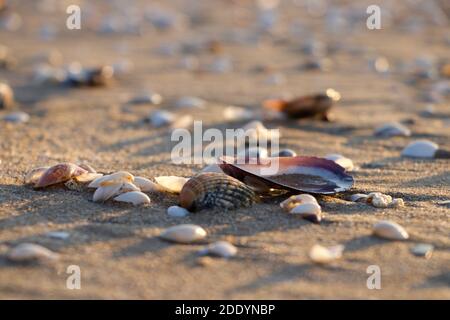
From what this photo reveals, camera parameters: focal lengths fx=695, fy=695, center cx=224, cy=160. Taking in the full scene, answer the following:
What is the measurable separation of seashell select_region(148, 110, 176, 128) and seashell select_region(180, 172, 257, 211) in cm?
166

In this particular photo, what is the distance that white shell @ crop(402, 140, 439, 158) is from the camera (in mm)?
3621

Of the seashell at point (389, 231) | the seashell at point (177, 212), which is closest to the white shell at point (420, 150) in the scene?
the seashell at point (389, 231)

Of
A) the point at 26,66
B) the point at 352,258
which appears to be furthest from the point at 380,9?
the point at 352,258

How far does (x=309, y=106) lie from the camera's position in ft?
14.3

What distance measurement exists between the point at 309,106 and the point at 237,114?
482 mm

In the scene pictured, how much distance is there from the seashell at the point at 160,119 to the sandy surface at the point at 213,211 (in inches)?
3.9

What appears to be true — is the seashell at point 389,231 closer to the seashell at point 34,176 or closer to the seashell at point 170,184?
the seashell at point 170,184

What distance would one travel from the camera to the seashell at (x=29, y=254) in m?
2.16

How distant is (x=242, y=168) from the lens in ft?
9.38

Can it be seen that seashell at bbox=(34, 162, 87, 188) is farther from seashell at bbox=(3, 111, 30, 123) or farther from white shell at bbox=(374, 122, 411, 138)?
white shell at bbox=(374, 122, 411, 138)

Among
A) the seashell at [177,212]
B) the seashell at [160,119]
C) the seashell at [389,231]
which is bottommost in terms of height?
the seashell at [389,231]

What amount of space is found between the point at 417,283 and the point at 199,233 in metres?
0.72

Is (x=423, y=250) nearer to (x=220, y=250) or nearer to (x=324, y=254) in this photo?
(x=324, y=254)

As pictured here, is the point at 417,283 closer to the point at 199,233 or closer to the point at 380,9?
the point at 199,233
